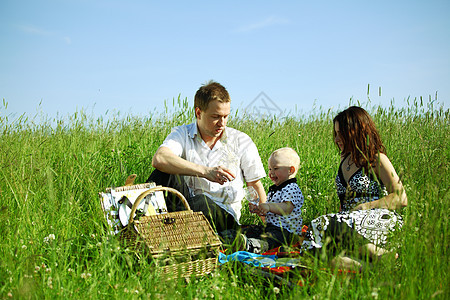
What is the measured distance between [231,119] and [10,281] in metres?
5.82

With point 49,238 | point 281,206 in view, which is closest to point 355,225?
point 281,206

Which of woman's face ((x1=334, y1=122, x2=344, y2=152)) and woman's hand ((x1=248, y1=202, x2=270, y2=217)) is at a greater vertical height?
woman's face ((x1=334, y1=122, x2=344, y2=152))

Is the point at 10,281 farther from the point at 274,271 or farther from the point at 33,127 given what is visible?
the point at 33,127

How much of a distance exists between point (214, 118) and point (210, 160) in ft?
1.51

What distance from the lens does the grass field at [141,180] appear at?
2262 millimetres

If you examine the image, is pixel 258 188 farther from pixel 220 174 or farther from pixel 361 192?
pixel 361 192

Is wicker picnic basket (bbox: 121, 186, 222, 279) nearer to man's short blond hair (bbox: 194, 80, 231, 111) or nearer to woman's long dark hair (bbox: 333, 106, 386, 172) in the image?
man's short blond hair (bbox: 194, 80, 231, 111)

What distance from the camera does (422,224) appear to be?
250cm

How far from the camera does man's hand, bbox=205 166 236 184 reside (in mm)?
3473

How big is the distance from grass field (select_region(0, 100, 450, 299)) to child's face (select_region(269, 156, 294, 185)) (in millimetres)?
513

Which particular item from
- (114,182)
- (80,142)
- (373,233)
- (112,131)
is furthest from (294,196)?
(112,131)

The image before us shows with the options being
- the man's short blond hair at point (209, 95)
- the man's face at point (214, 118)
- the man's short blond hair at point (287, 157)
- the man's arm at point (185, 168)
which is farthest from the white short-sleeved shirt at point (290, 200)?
the man's short blond hair at point (209, 95)

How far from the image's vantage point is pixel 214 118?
13.1ft

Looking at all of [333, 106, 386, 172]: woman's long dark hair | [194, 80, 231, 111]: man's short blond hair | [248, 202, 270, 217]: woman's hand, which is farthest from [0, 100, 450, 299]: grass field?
[194, 80, 231, 111]: man's short blond hair
